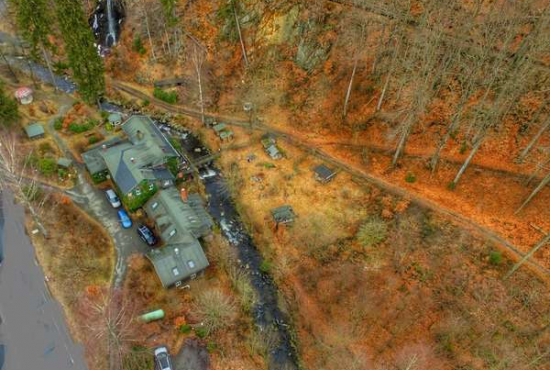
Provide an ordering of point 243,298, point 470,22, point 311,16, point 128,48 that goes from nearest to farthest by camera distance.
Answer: point 243,298 < point 470,22 < point 311,16 < point 128,48

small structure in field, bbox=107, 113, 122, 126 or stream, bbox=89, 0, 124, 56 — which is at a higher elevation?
stream, bbox=89, 0, 124, 56

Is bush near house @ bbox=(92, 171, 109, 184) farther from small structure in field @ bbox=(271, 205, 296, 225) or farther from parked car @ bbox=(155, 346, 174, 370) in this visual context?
parked car @ bbox=(155, 346, 174, 370)

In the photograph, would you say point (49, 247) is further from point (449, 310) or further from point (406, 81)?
point (406, 81)

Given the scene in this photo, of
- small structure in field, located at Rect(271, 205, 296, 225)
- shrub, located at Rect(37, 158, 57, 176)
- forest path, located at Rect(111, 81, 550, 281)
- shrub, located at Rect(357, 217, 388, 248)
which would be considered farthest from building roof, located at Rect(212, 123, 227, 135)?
shrub, located at Rect(357, 217, 388, 248)

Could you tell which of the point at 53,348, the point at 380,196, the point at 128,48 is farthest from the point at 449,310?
the point at 128,48

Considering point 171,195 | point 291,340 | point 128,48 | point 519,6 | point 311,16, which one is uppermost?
point 519,6

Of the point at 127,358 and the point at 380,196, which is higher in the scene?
the point at 380,196

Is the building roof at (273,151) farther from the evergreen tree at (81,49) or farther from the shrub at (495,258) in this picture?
the shrub at (495,258)

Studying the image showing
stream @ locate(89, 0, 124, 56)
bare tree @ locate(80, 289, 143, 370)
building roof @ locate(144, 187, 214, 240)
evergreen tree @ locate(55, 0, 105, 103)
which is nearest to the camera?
bare tree @ locate(80, 289, 143, 370)
